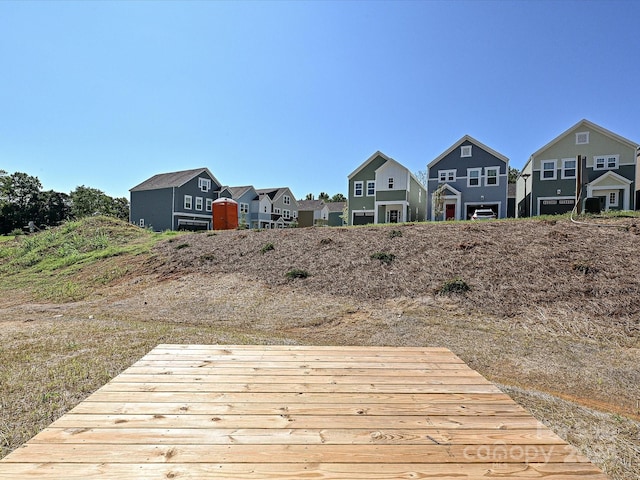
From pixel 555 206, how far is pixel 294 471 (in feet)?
91.9

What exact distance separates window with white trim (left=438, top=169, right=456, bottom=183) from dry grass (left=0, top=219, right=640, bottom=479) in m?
12.9

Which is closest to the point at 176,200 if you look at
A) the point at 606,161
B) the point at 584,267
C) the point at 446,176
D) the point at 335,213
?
the point at 335,213

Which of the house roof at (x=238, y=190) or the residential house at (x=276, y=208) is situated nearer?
the house roof at (x=238, y=190)

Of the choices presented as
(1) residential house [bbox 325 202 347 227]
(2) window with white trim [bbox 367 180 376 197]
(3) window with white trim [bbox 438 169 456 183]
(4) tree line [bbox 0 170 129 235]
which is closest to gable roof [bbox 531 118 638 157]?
(3) window with white trim [bbox 438 169 456 183]

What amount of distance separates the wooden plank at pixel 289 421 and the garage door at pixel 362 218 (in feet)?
84.8

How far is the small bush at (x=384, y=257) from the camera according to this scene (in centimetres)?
1113

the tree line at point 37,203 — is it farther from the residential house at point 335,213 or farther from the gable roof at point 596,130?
the gable roof at point 596,130

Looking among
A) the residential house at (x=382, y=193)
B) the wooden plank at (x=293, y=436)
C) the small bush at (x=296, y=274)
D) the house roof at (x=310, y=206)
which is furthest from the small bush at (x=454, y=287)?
the house roof at (x=310, y=206)

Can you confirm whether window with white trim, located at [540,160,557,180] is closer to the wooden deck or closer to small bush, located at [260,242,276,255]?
small bush, located at [260,242,276,255]

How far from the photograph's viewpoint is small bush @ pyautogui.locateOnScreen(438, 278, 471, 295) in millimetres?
8734

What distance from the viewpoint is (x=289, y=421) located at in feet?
7.02

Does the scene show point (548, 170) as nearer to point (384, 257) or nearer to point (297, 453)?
point (384, 257)

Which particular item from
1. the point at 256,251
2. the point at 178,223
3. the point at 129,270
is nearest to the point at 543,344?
the point at 256,251

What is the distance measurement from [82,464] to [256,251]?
12.2 m
